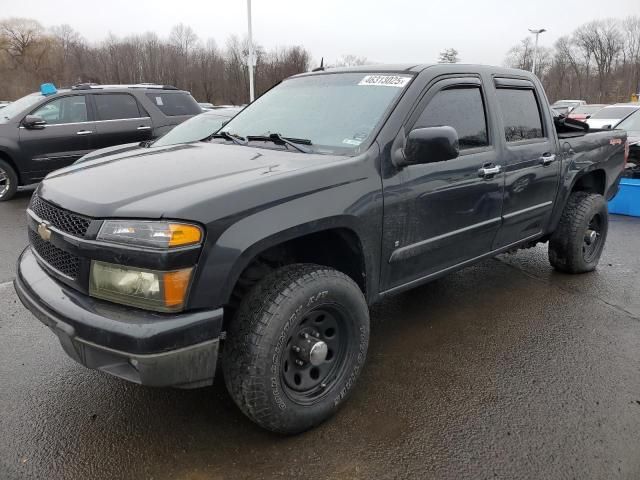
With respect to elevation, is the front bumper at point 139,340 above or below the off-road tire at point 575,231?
above

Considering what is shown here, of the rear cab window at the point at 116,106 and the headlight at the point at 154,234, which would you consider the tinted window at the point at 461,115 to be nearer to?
the headlight at the point at 154,234

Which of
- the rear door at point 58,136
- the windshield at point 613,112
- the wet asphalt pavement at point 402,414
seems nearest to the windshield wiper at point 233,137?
the wet asphalt pavement at point 402,414

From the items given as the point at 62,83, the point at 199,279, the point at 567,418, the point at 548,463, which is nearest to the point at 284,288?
the point at 199,279

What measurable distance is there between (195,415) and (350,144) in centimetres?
170

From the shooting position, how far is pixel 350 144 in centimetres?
284

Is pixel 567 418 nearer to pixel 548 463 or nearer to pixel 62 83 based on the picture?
pixel 548 463

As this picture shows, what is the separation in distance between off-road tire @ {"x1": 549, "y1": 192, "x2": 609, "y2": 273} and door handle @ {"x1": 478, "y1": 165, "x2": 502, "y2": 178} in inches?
59.8

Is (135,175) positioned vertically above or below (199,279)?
above

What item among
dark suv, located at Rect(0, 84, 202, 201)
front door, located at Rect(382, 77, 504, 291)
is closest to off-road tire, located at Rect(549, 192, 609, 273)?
front door, located at Rect(382, 77, 504, 291)

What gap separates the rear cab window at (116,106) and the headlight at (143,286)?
293 inches

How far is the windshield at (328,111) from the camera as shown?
292 cm

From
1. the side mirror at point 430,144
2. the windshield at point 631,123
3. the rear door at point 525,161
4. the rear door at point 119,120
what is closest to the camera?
the side mirror at point 430,144

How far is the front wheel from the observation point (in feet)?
7.32

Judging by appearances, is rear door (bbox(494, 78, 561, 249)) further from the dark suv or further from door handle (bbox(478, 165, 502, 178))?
the dark suv
